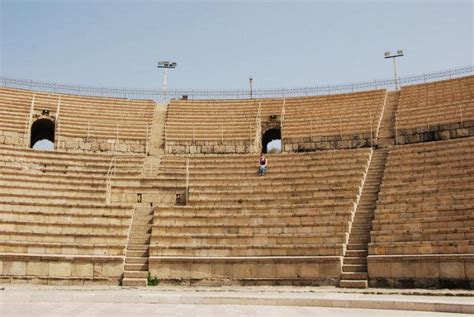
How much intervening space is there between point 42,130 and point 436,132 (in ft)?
60.0

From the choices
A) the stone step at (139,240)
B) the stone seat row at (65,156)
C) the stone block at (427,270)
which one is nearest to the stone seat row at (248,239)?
the stone step at (139,240)

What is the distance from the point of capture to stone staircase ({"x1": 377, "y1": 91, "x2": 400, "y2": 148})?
2080 centimetres

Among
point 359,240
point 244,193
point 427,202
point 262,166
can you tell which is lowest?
point 359,240

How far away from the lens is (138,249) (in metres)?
14.9

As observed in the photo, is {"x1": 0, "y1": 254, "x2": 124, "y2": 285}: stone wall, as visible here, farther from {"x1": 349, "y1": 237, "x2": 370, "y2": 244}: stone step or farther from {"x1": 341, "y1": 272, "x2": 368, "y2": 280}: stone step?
{"x1": 349, "y1": 237, "x2": 370, "y2": 244}: stone step

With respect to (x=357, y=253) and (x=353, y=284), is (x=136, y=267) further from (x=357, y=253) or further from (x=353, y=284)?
(x=357, y=253)

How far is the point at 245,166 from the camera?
1975 centimetres

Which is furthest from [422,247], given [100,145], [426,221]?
[100,145]

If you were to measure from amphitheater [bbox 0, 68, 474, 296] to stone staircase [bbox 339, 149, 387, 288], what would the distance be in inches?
1.6

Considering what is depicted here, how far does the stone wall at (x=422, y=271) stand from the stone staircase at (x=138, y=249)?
6185mm

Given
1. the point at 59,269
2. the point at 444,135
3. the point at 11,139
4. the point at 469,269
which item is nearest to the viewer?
the point at 469,269

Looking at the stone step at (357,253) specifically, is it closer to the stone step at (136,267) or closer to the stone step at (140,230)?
the stone step at (136,267)

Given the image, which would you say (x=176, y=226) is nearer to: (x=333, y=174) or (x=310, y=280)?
(x=310, y=280)

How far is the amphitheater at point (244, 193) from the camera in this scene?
13711 millimetres
